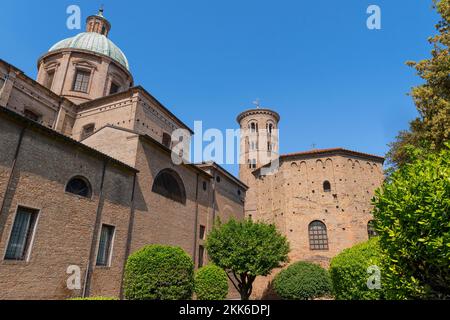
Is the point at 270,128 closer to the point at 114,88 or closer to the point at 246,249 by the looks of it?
the point at 114,88

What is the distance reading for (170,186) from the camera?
1748 cm

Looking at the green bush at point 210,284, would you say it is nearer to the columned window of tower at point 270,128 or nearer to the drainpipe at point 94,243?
the drainpipe at point 94,243

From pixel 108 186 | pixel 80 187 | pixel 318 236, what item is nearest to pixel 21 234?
pixel 80 187

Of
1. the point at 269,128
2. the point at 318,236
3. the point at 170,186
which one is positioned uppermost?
the point at 269,128

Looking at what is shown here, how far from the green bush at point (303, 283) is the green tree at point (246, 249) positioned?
1.59 metres

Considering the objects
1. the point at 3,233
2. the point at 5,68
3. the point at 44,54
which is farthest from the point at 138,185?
the point at 44,54

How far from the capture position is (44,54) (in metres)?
25.2

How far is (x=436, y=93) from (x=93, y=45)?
83.6ft

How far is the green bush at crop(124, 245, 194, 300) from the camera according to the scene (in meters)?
10.7

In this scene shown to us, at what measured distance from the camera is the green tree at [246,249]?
16.2m

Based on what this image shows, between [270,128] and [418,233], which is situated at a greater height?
[270,128]

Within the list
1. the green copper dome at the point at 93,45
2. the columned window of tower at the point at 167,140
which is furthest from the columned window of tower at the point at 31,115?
the columned window of tower at the point at 167,140

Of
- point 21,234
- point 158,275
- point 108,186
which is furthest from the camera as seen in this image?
point 108,186
